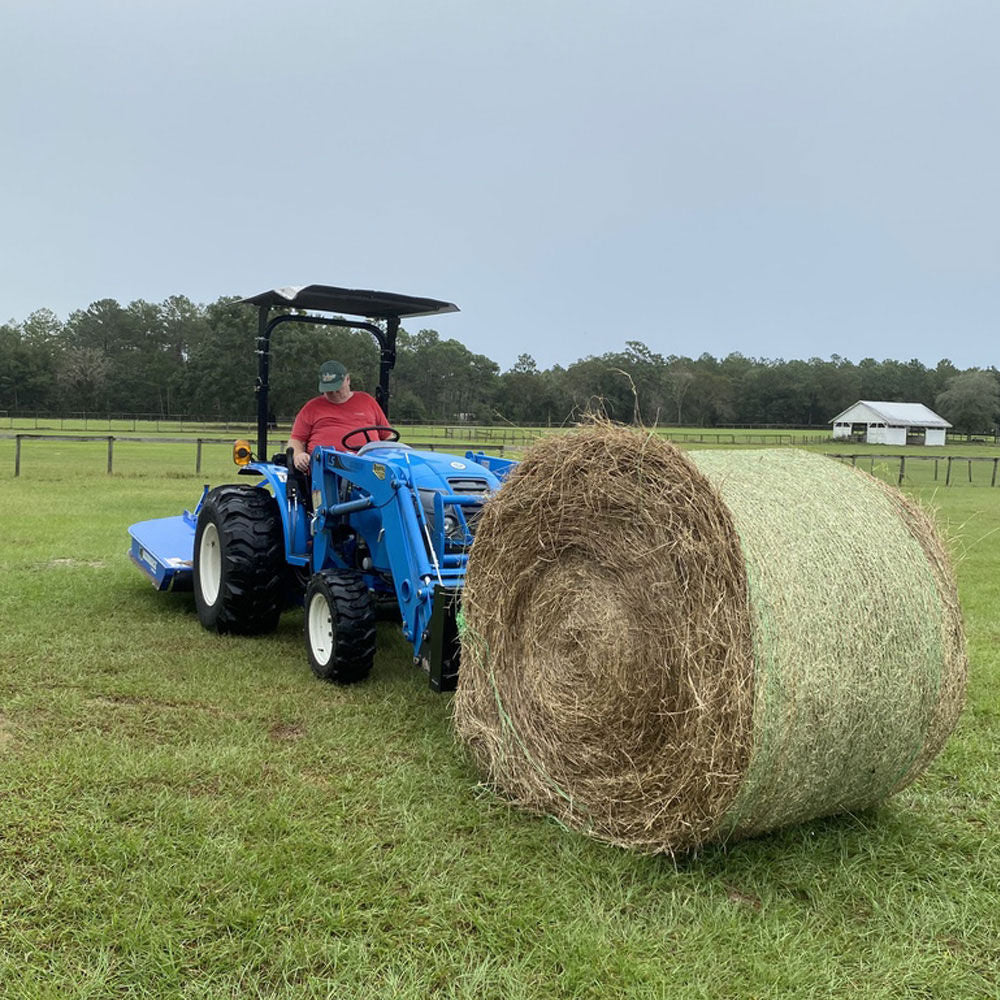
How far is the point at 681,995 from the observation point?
2.51m

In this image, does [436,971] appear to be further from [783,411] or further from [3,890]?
[783,411]

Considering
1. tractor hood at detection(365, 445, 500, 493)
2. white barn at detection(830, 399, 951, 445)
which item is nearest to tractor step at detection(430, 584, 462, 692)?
tractor hood at detection(365, 445, 500, 493)

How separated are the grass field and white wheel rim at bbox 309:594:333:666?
319mm

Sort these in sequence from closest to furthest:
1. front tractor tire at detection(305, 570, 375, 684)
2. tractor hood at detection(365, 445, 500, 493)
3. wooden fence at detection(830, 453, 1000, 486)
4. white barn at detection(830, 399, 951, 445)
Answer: front tractor tire at detection(305, 570, 375, 684) < tractor hood at detection(365, 445, 500, 493) < wooden fence at detection(830, 453, 1000, 486) < white barn at detection(830, 399, 951, 445)

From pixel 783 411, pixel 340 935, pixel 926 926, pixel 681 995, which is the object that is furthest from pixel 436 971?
pixel 783 411

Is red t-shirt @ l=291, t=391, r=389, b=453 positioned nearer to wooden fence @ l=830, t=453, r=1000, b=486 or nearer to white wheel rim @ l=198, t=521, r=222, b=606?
white wheel rim @ l=198, t=521, r=222, b=606

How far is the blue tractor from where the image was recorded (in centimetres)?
471

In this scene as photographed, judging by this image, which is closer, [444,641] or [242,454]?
[444,641]

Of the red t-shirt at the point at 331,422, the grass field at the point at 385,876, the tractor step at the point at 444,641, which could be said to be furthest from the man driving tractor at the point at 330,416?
the tractor step at the point at 444,641

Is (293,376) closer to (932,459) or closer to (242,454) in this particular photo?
(932,459)

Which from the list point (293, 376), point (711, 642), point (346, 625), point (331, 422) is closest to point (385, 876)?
point (711, 642)

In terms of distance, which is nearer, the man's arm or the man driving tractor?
the man's arm

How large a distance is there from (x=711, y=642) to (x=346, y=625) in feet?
8.00

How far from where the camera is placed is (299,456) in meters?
5.95
